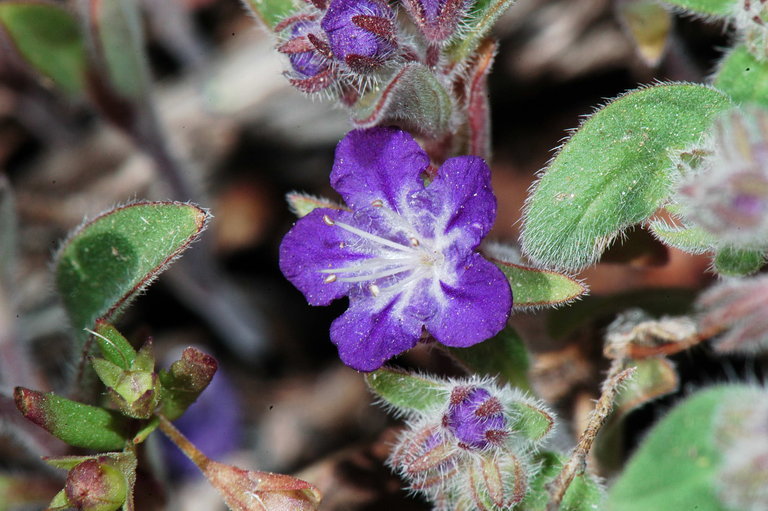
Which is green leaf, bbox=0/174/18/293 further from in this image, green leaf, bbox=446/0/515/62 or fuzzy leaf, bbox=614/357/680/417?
fuzzy leaf, bbox=614/357/680/417

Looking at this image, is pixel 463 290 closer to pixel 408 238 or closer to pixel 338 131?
pixel 408 238

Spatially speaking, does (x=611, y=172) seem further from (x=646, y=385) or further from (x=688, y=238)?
(x=646, y=385)

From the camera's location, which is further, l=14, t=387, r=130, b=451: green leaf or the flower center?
the flower center

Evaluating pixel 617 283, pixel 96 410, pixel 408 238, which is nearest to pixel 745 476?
pixel 408 238

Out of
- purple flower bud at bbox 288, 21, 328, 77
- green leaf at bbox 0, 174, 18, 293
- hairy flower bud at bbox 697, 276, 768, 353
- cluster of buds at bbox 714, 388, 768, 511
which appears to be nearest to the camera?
cluster of buds at bbox 714, 388, 768, 511

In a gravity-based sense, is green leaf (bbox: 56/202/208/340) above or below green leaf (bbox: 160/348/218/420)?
above

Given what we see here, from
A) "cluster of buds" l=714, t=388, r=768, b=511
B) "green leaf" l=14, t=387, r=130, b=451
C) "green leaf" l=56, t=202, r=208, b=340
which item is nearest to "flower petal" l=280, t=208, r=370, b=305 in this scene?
"green leaf" l=56, t=202, r=208, b=340
